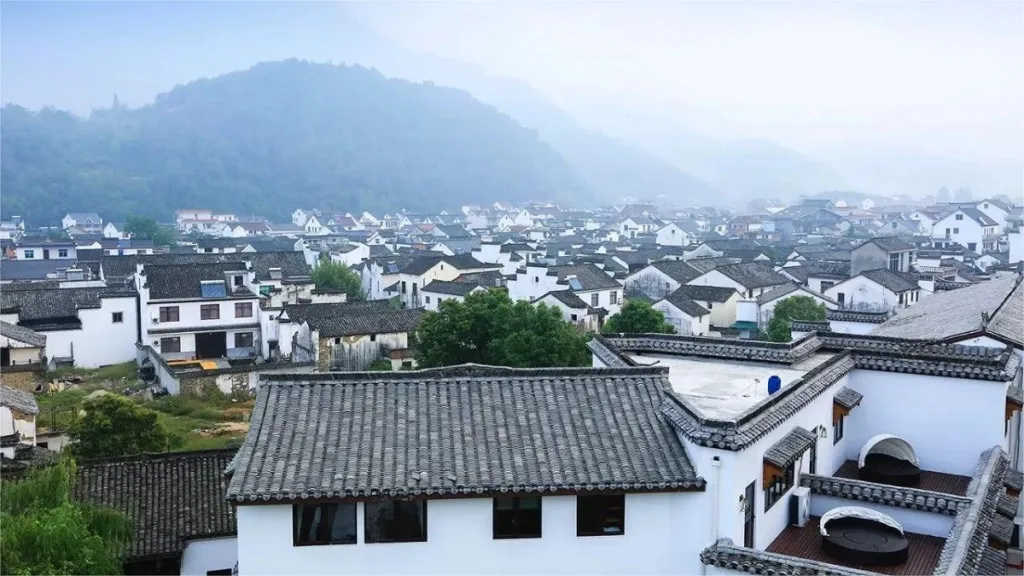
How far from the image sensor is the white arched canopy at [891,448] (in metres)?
12.5

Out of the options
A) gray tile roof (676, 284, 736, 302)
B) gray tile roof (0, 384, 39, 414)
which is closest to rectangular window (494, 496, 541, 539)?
gray tile roof (0, 384, 39, 414)

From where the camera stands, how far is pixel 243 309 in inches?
1468

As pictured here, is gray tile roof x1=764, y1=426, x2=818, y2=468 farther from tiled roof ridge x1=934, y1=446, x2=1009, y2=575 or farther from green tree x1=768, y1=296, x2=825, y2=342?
green tree x1=768, y1=296, x2=825, y2=342

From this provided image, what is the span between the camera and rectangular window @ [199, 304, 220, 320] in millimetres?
36406

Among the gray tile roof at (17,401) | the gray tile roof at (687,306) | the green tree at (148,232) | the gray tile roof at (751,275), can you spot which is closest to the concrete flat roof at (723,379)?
the gray tile roof at (17,401)

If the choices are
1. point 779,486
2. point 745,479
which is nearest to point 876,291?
point 779,486

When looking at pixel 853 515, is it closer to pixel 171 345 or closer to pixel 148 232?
pixel 171 345

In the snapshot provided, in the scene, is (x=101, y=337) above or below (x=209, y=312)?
below

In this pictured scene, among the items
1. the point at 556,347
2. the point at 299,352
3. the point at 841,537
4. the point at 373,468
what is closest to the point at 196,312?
the point at 299,352

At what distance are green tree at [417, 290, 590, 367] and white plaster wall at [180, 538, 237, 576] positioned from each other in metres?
13.6

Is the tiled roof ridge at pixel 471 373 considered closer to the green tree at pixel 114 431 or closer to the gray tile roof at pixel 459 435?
the gray tile roof at pixel 459 435

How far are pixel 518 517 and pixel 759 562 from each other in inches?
110

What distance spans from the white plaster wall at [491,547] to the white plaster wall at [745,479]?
0.96ft

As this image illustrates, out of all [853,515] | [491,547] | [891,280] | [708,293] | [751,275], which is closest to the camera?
[491,547]
